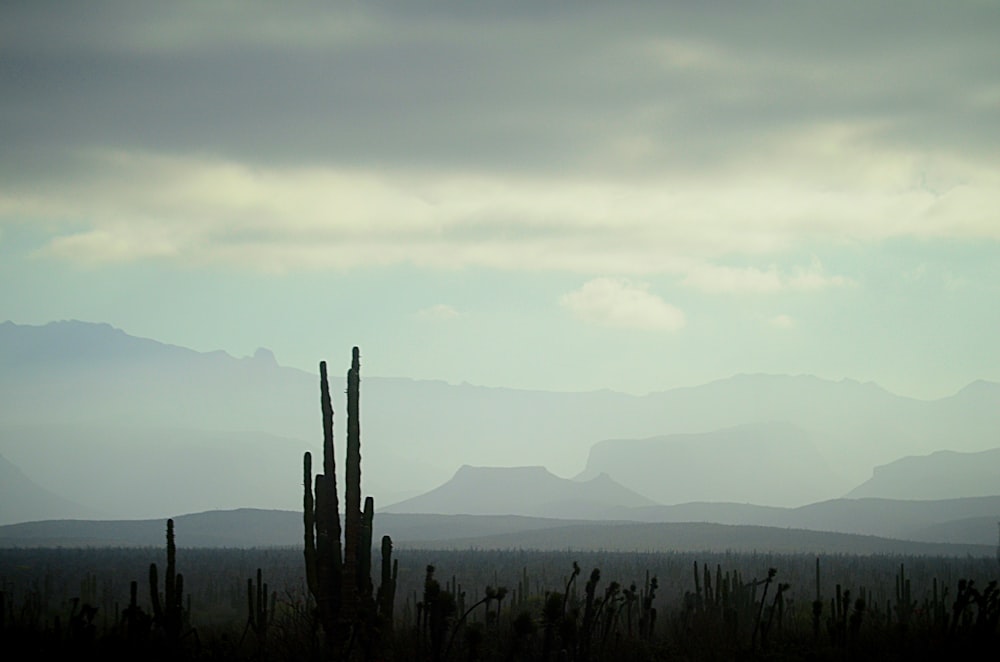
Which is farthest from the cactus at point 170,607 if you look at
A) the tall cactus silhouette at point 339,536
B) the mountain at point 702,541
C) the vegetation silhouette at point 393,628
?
the mountain at point 702,541

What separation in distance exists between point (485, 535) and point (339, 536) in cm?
14492

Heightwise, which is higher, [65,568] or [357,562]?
[357,562]

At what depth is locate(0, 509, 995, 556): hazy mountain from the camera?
111 meters

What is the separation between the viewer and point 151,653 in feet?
53.5

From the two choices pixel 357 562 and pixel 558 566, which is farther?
pixel 558 566

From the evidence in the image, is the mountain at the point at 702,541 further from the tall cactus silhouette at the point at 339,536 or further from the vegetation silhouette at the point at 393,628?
the tall cactus silhouette at the point at 339,536

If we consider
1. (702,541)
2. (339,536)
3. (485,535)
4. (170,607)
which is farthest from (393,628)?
(485,535)

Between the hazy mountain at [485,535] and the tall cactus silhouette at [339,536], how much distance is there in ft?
255

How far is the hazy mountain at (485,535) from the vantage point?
110625 mm

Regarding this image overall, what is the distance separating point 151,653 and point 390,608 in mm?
3875

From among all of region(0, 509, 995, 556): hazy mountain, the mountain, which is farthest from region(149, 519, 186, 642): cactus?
the mountain

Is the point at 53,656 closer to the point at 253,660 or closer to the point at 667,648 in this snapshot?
the point at 253,660

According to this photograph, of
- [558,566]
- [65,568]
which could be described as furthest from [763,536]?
[65,568]

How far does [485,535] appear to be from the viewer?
6329 inches
